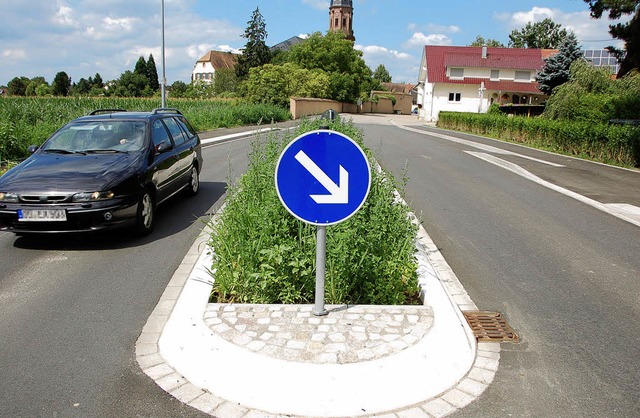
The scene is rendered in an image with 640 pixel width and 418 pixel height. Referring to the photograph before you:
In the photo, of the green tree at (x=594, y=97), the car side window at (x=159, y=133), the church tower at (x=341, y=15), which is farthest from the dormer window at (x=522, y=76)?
the car side window at (x=159, y=133)

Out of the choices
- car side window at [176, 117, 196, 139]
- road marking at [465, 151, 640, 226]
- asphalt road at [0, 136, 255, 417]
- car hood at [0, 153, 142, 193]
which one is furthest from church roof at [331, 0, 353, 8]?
car hood at [0, 153, 142, 193]

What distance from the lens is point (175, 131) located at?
998cm

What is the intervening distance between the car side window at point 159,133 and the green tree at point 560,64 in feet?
136

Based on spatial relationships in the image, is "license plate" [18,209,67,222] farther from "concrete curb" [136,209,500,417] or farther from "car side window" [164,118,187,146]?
"car side window" [164,118,187,146]

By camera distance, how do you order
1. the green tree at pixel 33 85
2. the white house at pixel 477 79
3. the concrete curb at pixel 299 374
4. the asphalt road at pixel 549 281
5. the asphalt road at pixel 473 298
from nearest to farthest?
the concrete curb at pixel 299 374 → the asphalt road at pixel 473 298 → the asphalt road at pixel 549 281 → the white house at pixel 477 79 → the green tree at pixel 33 85

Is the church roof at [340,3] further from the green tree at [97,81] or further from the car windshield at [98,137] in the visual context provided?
the car windshield at [98,137]

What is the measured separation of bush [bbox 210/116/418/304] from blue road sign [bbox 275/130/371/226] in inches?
30.6

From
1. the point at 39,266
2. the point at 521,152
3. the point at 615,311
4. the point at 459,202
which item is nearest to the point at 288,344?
the point at 615,311

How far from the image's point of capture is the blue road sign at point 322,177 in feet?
13.1

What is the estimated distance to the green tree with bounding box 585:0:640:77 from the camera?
17469mm

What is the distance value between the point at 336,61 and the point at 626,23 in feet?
217

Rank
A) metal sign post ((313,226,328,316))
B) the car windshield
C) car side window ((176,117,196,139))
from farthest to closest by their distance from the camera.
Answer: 1. car side window ((176,117,196,139))
2. the car windshield
3. metal sign post ((313,226,328,316))

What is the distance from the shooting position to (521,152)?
872 inches

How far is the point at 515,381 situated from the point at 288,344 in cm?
163
